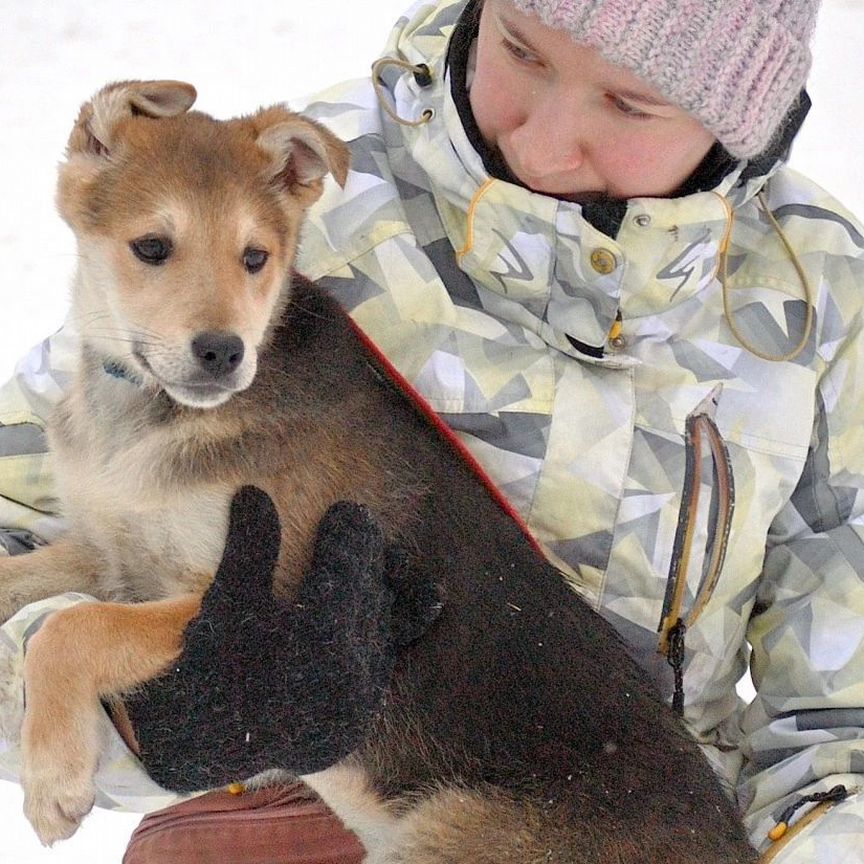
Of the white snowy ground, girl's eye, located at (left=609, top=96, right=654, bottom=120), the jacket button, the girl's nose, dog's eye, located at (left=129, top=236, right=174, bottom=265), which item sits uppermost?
girl's eye, located at (left=609, top=96, right=654, bottom=120)

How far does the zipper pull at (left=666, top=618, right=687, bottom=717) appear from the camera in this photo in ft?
8.20

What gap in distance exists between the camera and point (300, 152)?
2.54m

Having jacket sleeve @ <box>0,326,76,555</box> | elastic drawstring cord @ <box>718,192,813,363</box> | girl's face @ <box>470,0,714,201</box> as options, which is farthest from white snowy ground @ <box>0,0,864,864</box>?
elastic drawstring cord @ <box>718,192,813,363</box>

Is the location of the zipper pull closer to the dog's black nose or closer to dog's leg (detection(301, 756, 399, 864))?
dog's leg (detection(301, 756, 399, 864))

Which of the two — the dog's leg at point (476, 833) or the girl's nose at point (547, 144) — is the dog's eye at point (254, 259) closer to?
the girl's nose at point (547, 144)

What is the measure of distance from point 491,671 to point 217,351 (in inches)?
Result: 31.2

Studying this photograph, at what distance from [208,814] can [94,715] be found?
585 millimetres

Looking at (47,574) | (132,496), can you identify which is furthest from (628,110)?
(47,574)

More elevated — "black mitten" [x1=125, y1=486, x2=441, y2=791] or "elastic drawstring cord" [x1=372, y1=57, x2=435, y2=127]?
"elastic drawstring cord" [x1=372, y1=57, x2=435, y2=127]

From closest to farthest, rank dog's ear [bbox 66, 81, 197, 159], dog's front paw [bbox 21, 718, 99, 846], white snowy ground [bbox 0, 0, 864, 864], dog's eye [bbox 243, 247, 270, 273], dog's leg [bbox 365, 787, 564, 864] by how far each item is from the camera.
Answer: dog's front paw [bbox 21, 718, 99, 846] < dog's leg [bbox 365, 787, 564, 864] < dog's ear [bbox 66, 81, 197, 159] < dog's eye [bbox 243, 247, 270, 273] < white snowy ground [bbox 0, 0, 864, 864]

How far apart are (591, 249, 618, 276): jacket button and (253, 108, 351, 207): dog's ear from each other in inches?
20.5

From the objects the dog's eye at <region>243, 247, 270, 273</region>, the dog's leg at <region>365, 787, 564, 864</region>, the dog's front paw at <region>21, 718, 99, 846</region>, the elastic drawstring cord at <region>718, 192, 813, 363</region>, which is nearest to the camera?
the dog's front paw at <region>21, 718, 99, 846</region>

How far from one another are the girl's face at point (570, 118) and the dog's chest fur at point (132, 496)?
89cm

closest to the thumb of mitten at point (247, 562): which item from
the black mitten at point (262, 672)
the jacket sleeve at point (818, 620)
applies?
the black mitten at point (262, 672)
